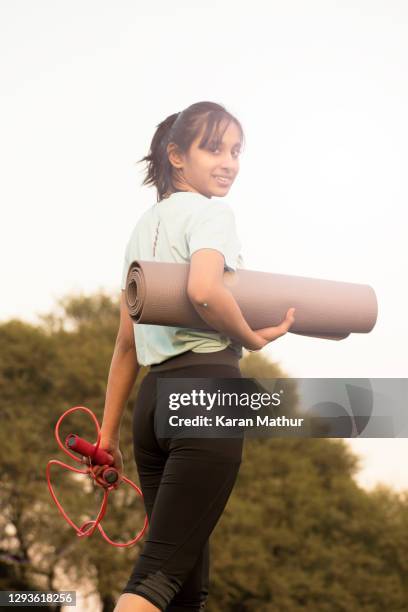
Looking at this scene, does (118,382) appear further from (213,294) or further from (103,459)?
(213,294)

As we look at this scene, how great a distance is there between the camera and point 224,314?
284 cm

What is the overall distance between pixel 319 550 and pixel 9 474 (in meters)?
9.57

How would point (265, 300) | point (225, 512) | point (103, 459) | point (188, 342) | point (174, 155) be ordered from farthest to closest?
point (225, 512) → point (103, 459) → point (174, 155) → point (265, 300) → point (188, 342)

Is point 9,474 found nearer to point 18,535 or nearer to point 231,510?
point 18,535

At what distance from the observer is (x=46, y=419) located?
28781mm

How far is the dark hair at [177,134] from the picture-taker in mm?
3133

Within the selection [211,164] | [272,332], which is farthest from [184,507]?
[211,164]

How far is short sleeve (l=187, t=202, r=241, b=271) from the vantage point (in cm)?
287

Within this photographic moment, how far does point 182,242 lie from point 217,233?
0.19 m

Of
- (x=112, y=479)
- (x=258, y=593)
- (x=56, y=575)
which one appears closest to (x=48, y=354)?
(x=56, y=575)

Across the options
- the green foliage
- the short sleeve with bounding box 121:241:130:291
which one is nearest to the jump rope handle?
the short sleeve with bounding box 121:241:130:291

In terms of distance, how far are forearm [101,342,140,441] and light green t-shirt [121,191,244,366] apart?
195 millimetres

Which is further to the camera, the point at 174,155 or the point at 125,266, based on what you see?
the point at 125,266

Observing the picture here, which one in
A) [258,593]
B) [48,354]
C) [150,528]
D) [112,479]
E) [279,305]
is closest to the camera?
[150,528]
